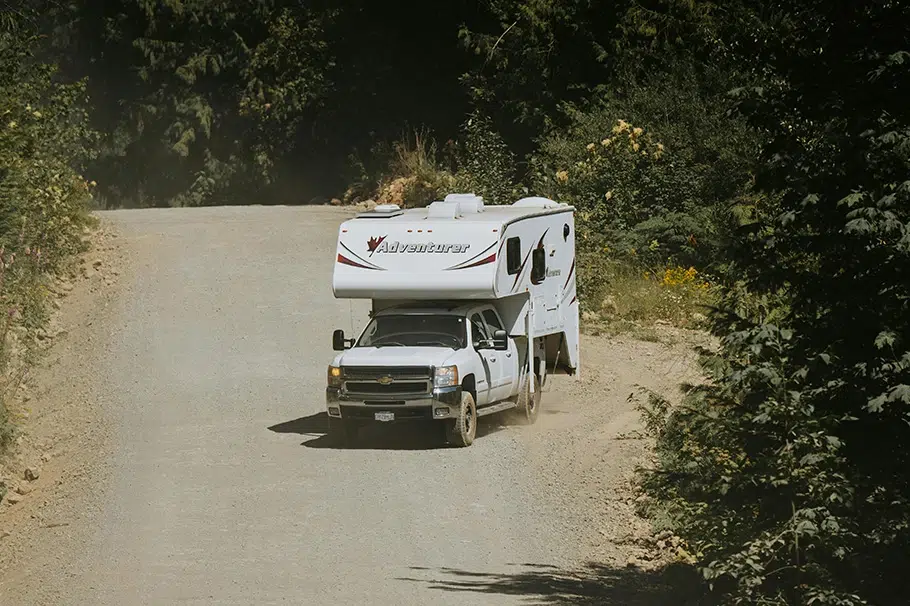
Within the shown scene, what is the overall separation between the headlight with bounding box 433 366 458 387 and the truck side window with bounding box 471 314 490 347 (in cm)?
107

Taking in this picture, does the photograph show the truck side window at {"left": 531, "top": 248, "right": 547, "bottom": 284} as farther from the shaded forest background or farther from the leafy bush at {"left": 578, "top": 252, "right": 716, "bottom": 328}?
the leafy bush at {"left": 578, "top": 252, "right": 716, "bottom": 328}

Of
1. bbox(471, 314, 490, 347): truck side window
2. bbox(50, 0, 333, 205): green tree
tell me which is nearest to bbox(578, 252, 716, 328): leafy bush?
bbox(471, 314, 490, 347): truck side window

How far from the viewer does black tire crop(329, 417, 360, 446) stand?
62.1ft

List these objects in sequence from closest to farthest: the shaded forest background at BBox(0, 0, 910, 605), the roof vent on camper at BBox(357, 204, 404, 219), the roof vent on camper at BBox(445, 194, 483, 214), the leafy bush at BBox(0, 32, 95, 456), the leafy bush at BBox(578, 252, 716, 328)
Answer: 1. the shaded forest background at BBox(0, 0, 910, 605)
2. the roof vent on camper at BBox(357, 204, 404, 219)
3. the roof vent on camper at BBox(445, 194, 483, 214)
4. the leafy bush at BBox(0, 32, 95, 456)
5. the leafy bush at BBox(578, 252, 716, 328)

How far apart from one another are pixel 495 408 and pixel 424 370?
194cm

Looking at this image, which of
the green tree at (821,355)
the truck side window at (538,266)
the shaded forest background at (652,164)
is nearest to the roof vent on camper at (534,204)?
the truck side window at (538,266)

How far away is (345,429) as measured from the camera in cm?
1900

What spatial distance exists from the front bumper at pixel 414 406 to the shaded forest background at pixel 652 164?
3.51m

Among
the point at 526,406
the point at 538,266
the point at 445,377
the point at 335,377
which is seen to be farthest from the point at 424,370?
the point at 538,266

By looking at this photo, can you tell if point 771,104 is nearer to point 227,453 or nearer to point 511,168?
point 227,453

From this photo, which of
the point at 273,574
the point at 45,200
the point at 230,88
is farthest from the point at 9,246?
the point at 230,88

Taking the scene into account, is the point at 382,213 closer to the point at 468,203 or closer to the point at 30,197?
the point at 468,203

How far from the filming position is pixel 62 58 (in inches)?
2125

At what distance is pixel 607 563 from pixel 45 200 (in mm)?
19076
